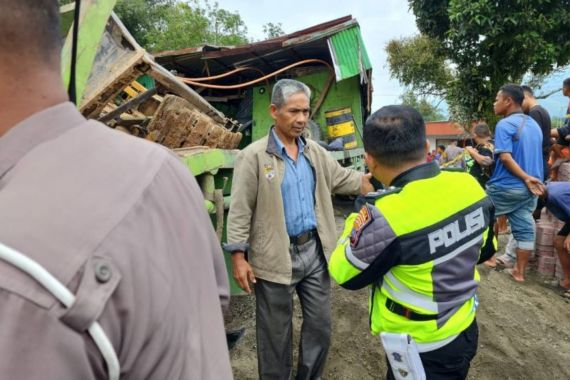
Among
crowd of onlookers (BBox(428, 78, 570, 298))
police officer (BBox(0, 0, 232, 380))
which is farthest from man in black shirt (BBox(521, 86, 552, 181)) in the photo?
police officer (BBox(0, 0, 232, 380))

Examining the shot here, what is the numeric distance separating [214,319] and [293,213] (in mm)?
1627

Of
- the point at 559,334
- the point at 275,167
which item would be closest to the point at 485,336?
the point at 559,334

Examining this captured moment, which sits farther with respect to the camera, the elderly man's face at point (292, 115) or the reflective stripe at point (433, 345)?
the elderly man's face at point (292, 115)

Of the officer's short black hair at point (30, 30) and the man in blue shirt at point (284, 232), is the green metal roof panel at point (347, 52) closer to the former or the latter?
the man in blue shirt at point (284, 232)

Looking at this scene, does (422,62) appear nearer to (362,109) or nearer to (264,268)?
(362,109)

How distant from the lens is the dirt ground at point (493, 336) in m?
2.72

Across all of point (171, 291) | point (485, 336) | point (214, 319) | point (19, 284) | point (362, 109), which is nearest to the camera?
point (19, 284)

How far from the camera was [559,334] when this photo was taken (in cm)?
315

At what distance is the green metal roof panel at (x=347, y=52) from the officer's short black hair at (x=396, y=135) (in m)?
3.86

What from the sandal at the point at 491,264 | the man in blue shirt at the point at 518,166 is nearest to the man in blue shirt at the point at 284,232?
the man in blue shirt at the point at 518,166

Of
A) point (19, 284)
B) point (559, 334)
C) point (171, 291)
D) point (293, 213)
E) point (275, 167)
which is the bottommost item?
point (559, 334)

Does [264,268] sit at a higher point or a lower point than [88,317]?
lower

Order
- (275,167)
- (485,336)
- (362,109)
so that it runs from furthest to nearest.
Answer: (362,109), (485,336), (275,167)

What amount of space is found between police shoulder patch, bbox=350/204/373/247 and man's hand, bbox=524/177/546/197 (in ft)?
9.35
